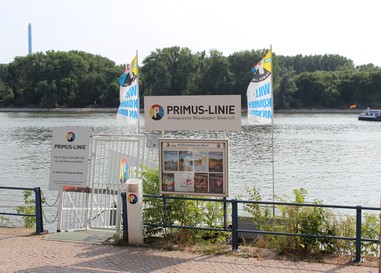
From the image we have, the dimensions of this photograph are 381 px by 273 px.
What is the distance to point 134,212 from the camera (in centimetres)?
985

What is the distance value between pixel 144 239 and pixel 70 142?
8.82 ft

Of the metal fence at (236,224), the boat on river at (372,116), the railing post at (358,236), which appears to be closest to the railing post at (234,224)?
the metal fence at (236,224)

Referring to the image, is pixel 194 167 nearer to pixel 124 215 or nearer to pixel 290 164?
pixel 124 215

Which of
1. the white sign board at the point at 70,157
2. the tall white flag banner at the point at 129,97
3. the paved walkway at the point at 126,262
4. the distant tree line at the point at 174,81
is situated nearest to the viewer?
the paved walkway at the point at 126,262

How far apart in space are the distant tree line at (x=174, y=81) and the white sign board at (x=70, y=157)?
109130 mm

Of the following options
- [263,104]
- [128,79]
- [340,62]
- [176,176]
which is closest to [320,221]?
Answer: [176,176]

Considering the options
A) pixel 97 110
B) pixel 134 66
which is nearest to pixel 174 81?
pixel 97 110

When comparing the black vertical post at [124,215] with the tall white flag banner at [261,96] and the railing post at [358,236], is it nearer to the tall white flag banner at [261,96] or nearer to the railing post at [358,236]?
the railing post at [358,236]

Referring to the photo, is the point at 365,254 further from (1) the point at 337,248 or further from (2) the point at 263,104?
(2) the point at 263,104

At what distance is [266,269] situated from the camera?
334 inches

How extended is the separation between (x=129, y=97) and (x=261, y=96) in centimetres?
411

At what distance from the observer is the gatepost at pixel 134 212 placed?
9781 millimetres

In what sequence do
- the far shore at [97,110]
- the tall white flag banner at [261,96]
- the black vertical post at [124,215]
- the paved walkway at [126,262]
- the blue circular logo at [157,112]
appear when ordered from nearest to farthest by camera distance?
the paved walkway at [126,262] < the black vertical post at [124,215] < the blue circular logo at [157,112] < the tall white flag banner at [261,96] < the far shore at [97,110]

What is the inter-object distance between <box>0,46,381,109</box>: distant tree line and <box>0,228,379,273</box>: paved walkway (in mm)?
110878
